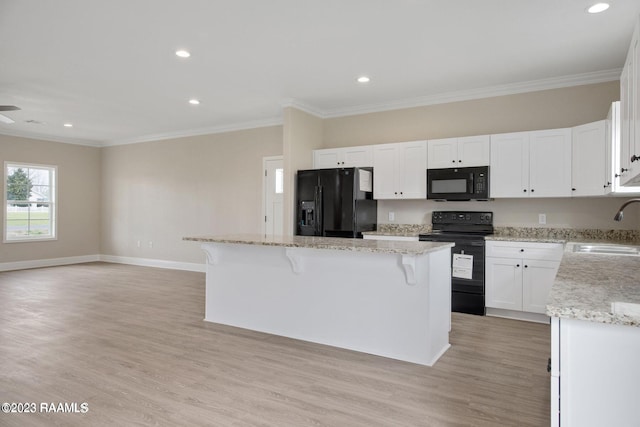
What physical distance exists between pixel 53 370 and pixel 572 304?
3.33 m

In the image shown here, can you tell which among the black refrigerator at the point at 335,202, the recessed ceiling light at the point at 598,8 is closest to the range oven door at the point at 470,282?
the black refrigerator at the point at 335,202

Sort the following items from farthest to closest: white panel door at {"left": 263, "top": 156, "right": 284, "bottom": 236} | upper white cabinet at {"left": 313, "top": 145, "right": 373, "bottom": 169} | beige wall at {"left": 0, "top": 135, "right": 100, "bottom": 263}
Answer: beige wall at {"left": 0, "top": 135, "right": 100, "bottom": 263} < white panel door at {"left": 263, "top": 156, "right": 284, "bottom": 236} < upper white cabinet at {"left": 313, "top": 145, "right": 373, "bottom": 169}

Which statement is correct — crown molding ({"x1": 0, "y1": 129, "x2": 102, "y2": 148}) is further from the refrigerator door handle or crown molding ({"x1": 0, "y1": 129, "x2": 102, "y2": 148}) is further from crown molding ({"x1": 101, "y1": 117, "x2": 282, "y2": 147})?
the refrigerator door handle

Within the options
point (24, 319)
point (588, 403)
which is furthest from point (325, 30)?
point (24, 319)

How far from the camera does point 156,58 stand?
4.09 metres

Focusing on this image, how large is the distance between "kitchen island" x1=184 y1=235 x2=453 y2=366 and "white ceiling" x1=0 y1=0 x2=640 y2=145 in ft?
5.98

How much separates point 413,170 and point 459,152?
0.60m

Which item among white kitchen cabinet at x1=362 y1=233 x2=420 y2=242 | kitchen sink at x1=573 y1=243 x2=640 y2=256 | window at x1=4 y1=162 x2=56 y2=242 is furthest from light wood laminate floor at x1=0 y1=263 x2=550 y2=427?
window at x1=4 y1=162 x2=56 y2=242

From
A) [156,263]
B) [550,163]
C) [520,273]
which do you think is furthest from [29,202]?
[550,163]

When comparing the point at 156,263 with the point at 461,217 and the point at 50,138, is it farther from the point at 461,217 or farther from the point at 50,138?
the point at 461,217

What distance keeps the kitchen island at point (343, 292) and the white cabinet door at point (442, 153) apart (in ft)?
5.72

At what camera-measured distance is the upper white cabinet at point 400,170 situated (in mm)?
5074

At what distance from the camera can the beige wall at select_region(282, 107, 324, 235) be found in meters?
5.52

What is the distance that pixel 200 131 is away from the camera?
7516mm
